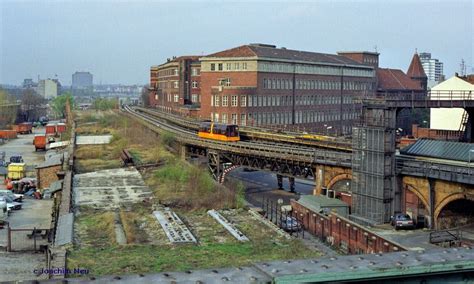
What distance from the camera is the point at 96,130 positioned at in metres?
92.2

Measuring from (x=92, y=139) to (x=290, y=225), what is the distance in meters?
51.8

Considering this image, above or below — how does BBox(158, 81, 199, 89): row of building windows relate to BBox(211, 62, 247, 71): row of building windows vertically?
below

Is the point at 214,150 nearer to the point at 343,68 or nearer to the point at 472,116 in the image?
the point at 472,116

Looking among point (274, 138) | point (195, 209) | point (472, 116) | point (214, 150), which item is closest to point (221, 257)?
point (195, 209)

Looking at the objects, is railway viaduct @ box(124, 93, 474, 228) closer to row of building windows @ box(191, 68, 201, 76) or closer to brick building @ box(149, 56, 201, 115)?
brick building @ box(149, 56, 201, 115)

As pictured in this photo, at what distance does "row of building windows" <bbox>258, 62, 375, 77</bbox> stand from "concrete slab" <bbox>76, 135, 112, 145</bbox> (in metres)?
22.9

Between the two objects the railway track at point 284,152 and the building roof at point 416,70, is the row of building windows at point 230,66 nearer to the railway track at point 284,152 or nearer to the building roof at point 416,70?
the railway track at point 284,152

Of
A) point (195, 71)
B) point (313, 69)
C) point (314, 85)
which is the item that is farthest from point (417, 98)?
point (195, 71)

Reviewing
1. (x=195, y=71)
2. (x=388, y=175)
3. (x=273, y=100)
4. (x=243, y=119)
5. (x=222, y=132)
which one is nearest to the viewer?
(x=388, y=175)

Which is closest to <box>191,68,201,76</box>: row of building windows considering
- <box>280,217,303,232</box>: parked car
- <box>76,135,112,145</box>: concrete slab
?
<box>76,135,112,145</box>: concrete slab

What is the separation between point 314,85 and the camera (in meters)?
88.8

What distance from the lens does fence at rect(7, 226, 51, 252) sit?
96.1ft

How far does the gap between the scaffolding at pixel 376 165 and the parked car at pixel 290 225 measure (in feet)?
11.2

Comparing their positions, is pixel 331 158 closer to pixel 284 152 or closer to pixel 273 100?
pixel 284 152
